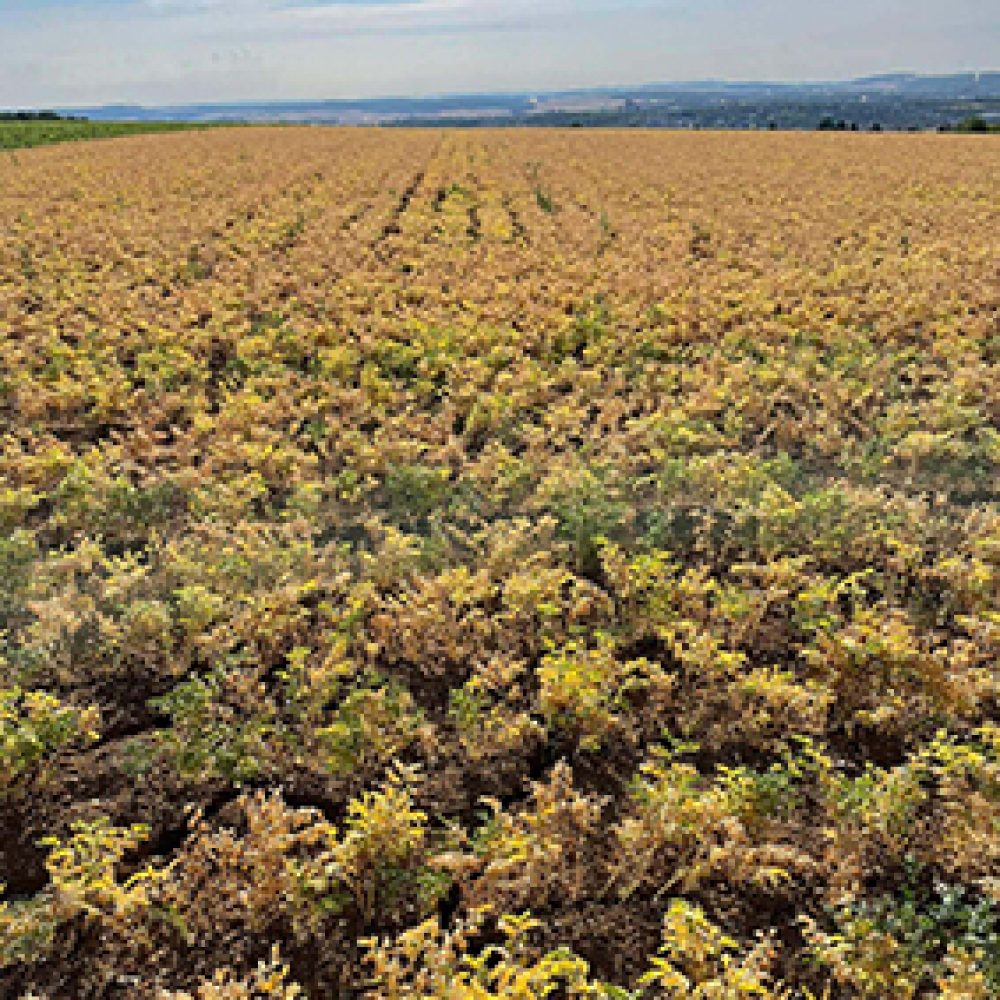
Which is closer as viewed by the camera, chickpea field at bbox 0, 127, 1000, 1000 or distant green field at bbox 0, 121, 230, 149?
chickpea field at bbox 0, 127, 1000, 1000

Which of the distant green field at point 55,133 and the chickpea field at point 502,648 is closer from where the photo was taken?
the chickpea field at point 502,648

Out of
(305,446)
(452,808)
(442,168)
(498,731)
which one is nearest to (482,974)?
(452,808)

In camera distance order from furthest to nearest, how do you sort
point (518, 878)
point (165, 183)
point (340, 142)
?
point (340, 142) < point (165, 183) < point (518, 878)

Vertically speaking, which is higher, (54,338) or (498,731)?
(54,338)

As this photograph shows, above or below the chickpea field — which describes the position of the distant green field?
above

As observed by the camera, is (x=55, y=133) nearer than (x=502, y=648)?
No

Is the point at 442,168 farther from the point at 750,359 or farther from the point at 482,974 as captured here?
the point at 482,974

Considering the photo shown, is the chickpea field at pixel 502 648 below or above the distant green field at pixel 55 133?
below

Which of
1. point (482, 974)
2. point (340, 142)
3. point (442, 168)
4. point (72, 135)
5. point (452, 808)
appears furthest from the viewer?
point (72, 135)
